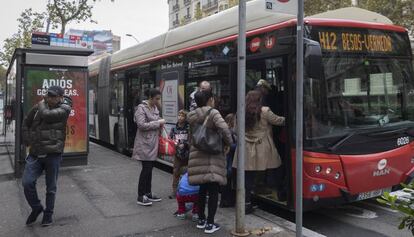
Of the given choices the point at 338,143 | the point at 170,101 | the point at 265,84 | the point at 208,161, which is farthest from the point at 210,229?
the point at 170,101

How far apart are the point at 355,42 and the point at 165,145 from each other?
2973 millimetres

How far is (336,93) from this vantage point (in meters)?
5.52

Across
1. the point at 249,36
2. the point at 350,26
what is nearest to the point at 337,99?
the point at 350,26

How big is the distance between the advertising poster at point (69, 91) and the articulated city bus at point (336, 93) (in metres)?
3.73

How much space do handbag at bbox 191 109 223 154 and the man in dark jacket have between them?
1773 millimetres

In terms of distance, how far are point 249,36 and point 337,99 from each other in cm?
158

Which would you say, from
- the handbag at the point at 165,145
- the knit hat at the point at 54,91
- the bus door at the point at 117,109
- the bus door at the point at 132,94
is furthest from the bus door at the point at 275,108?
the bus door at the point at 117,109

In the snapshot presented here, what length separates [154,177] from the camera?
28.0 feet

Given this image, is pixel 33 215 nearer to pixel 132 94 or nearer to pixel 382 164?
pixel 382 164

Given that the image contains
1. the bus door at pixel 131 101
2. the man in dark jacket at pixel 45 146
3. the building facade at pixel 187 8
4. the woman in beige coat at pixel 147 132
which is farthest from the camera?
the building facade at pixel 187 8

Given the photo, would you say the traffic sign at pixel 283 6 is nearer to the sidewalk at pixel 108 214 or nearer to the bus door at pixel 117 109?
the sidewalk at pixel 108 214

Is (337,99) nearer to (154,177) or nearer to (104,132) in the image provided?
(154,177)

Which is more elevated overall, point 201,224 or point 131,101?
point 131,101

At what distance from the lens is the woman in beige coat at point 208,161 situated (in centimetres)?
501
